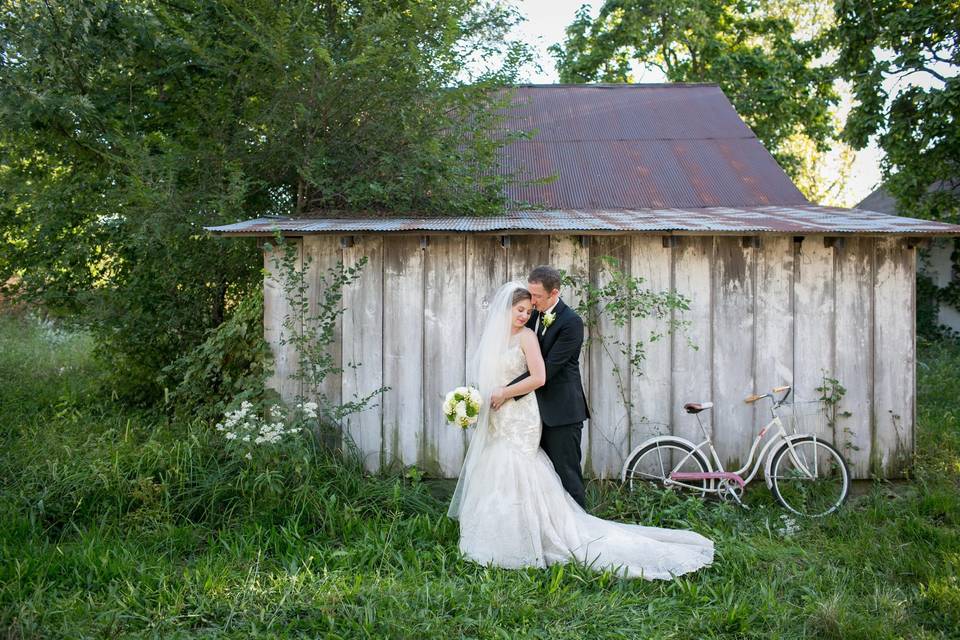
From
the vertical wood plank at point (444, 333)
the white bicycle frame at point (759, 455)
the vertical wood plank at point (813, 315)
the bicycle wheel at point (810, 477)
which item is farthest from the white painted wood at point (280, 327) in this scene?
the vertical wood plank at point (813, 315)

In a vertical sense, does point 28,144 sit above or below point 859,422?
above

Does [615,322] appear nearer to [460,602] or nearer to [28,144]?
[460,602]

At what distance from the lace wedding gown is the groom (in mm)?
100

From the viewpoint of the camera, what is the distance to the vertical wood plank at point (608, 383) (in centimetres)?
584

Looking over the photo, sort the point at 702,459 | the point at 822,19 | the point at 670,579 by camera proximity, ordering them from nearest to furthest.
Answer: the point at 670,579
the point at 702,459
the point at 822,19

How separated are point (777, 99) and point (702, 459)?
40.5 feet

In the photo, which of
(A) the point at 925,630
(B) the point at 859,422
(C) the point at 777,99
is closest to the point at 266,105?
(B) the point at 859,422

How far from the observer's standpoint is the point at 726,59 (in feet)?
52.2

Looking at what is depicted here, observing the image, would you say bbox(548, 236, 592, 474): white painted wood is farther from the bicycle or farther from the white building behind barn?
the white building behind barn

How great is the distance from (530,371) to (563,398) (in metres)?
0.36

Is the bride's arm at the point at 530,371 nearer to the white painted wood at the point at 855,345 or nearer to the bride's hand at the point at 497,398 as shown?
the bride's hand at the point at 497,398

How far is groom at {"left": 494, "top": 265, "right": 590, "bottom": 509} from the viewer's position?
480 centimetres

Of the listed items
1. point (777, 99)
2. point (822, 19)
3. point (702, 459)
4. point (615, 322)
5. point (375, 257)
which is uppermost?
point (822, 19)

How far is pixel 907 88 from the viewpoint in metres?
12.2
